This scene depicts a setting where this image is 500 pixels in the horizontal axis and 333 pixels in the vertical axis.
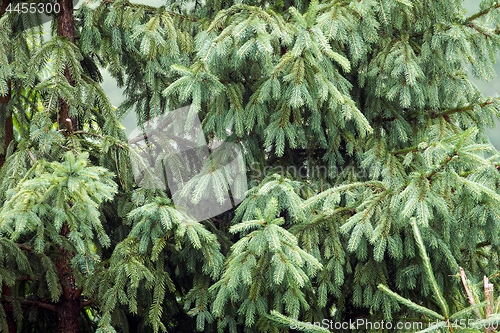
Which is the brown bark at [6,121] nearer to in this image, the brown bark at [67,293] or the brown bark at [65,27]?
the brown bark at [65,27]

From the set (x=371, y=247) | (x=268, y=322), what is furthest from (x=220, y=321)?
(x=371, y=247)

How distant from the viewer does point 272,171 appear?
140 inches

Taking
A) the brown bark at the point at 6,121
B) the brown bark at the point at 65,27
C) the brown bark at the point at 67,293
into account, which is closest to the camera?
the brown bark at the point at 67,293

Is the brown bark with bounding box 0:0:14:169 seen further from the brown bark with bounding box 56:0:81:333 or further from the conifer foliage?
the brown bark with bounding box 56:0:81:333

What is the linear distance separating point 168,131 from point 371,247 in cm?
207

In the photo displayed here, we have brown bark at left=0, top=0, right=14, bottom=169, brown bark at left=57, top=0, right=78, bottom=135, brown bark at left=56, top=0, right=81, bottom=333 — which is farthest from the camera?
brown bark at left=0, top=0, right=14, bottom=169

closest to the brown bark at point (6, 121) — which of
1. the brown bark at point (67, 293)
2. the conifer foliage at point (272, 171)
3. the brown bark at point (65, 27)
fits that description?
the conifer foliage at point (272, 171)

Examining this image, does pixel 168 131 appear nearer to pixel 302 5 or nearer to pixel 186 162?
pixel 186 162

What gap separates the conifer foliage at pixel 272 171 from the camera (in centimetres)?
265

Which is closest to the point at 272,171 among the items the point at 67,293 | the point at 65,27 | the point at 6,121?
the point at 67,293

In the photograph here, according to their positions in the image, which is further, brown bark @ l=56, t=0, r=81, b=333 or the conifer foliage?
brown bark @ l=56, t=0, r=81, b=333

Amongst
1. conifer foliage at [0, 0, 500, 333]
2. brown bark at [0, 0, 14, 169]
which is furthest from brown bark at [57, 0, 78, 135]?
brown bark at [0, 0, 14, 169]

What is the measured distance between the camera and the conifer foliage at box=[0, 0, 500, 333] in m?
2.65

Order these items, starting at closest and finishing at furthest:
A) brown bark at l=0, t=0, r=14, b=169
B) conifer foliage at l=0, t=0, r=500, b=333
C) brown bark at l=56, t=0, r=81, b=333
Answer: conifer foliage at l=0, t=0, r=500, b=333 → brown bark at l=56, t=0, r=81, b=333 → brown bark at l=0, t=0, r=14, b=169
